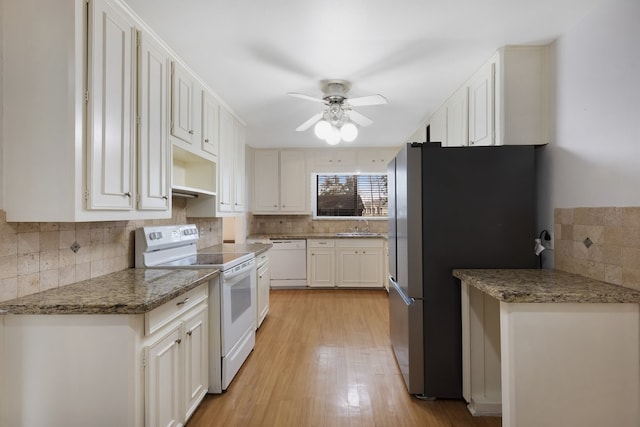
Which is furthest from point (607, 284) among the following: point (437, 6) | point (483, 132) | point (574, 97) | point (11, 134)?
point (11, 134)

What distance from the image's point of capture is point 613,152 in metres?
1.68

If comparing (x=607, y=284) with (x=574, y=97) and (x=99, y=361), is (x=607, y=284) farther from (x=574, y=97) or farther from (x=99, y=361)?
(x=99, y=361)

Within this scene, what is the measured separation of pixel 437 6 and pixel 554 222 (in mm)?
1508

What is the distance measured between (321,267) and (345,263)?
0.38 m

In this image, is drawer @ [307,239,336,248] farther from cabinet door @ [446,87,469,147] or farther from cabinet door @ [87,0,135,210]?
cabinet door @ [87,0,135,210]

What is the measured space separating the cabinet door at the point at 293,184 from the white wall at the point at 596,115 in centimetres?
367

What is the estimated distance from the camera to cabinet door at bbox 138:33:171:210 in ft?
6.15

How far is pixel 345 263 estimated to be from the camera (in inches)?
200

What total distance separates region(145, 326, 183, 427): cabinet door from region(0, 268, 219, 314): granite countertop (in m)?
0.22

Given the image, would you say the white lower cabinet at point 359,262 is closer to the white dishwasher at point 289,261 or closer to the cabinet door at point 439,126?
the white dishwasher at point 289,261

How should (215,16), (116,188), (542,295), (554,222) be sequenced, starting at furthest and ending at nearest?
(554,222)
(215,16)
(116,188)
(542,295)

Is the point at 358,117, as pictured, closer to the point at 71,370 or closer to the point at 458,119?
the point at 458,119

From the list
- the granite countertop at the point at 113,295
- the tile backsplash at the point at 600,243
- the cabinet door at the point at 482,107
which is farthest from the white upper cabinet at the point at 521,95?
the granite countertop at the point at 113,295

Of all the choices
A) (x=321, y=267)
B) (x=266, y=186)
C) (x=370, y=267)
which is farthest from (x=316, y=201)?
(x=370, y=267)
